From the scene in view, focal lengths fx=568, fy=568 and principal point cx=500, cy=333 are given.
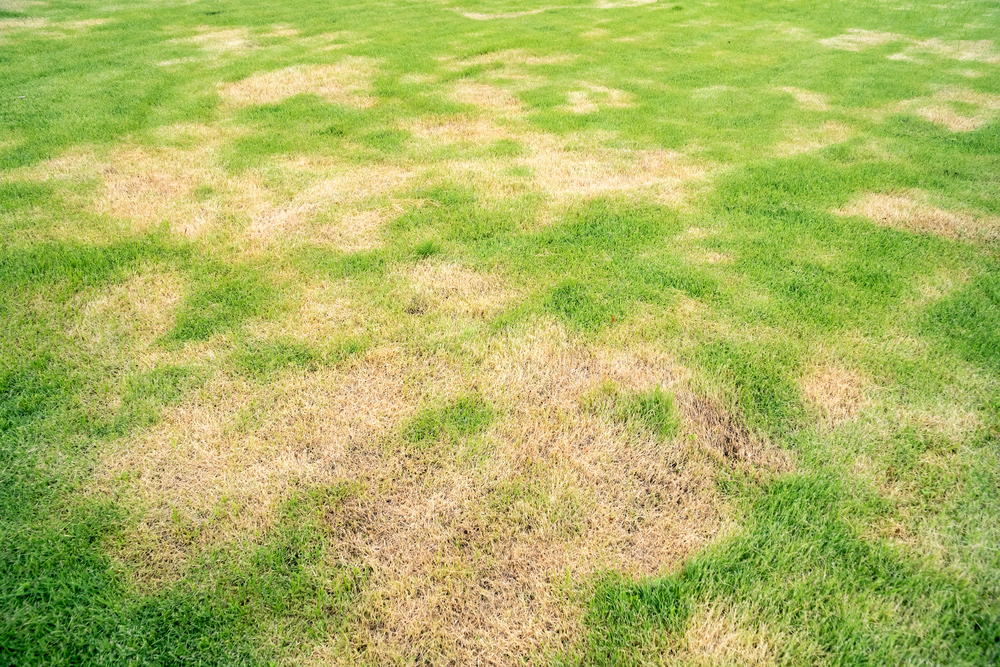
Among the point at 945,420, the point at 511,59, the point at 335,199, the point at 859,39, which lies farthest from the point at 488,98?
the point at 859,39

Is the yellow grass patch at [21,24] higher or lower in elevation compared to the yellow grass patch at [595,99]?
higher

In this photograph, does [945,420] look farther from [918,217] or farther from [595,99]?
[595,99]

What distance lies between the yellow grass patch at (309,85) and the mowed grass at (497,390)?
0.82 meters

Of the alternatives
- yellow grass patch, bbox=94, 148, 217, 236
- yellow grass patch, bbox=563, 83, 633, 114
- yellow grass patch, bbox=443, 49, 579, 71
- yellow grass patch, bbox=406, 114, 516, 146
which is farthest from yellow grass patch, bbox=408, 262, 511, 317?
yellow grass patch, bbox=443, 49, 579, 71

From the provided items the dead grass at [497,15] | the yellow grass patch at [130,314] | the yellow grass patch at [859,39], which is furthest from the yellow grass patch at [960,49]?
the yellow grass patch at [130,314]

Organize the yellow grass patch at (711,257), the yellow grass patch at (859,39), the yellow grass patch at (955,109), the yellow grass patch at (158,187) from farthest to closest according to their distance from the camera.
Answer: the yellow grass patch at (859,39), the yellow grass patch at (955,109), the yellow grass patch at (158,187), the yellow grass patch at (711,257)

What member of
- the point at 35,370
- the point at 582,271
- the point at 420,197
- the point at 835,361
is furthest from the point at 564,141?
the point at 35,370

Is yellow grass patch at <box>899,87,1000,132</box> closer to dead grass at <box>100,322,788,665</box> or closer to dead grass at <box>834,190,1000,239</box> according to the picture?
dead grass at <box>834,190,1000,239</box>

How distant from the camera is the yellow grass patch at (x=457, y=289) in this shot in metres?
3.88

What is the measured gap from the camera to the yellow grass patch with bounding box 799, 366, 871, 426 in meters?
3.08

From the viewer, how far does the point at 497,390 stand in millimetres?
3232

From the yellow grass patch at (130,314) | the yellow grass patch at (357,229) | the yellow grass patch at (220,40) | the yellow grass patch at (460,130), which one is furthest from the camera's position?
the yellow grass patch at (220,40)

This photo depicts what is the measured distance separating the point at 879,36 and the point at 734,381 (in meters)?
12.6

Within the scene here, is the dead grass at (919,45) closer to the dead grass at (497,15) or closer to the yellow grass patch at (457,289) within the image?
the dead grass at (497,15)
